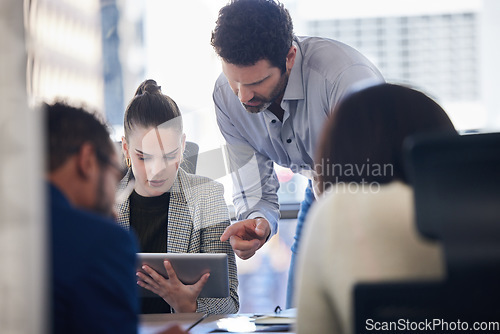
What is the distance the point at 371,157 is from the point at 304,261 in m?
0.22

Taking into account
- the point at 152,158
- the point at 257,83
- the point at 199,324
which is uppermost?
the point at 257,83

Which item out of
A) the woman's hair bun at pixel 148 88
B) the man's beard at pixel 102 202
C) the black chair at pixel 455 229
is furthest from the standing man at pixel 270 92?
the black chair at pixel 455 229

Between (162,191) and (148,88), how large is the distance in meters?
0.41

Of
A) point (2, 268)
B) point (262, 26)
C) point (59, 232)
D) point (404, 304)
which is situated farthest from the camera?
point (262, 26)

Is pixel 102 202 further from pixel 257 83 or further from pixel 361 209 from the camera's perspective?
pixel 257 83

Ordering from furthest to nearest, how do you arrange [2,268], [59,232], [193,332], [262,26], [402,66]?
1. [402,66]
2. [262,26]
3. [193,332]
4. [59,232]
5. [2,268]

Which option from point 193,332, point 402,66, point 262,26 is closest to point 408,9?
point 402,66

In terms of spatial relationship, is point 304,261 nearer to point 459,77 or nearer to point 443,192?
point 443,192

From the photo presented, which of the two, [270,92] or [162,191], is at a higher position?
[270,92]

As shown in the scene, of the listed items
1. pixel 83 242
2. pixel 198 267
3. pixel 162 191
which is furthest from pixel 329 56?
pixel 83 242

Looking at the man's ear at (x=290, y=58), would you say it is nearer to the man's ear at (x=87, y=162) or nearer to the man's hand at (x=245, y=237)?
the man's hand at (x=245, y=237)

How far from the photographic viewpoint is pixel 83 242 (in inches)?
31.7

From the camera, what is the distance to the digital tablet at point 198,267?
5.15 feet

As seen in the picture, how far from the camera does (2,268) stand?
578 mm
